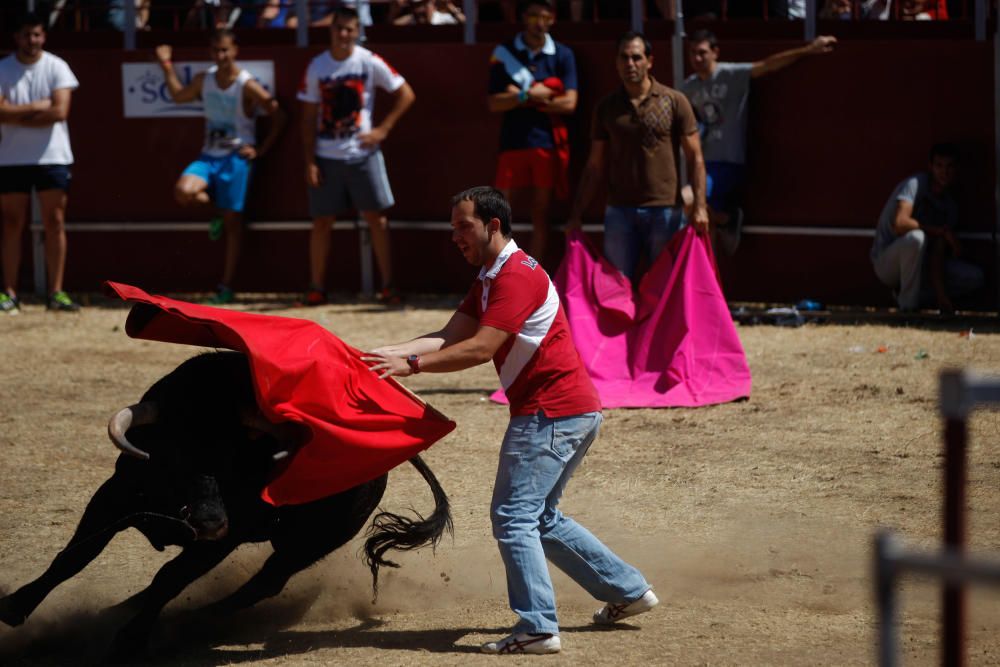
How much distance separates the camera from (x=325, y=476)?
4773 mm

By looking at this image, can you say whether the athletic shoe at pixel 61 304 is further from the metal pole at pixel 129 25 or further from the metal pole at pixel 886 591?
the metal pole at pixel 886 591

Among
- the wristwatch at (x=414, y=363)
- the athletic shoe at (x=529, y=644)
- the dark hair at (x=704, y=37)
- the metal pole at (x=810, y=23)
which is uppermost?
the metal pole at (x=810, y=23)

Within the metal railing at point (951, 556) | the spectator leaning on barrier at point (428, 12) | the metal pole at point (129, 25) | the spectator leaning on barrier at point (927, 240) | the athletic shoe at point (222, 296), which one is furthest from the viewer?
the metal pole at point (129, 25)

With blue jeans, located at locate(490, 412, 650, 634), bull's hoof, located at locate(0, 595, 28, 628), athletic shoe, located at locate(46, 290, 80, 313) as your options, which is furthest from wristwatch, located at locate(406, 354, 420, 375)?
athletic shoe, located at locate(46, 290, 80, 313)

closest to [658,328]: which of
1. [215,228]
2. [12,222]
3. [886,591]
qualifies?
[215,228]

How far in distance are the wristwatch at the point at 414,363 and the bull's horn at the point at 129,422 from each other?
2.73 feet

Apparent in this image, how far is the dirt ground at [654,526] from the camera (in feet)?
16.0

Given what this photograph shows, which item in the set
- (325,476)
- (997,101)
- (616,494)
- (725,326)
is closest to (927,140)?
(997,101)

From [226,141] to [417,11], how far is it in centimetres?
187

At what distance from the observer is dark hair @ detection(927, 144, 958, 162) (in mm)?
10047

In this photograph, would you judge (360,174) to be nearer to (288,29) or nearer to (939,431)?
(288,29)

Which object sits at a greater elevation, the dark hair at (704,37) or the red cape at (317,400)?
the dark hair at (704,37)

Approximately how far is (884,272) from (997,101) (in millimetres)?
1372

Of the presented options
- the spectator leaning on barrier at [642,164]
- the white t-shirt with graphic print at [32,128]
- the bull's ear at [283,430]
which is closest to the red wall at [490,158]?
the white t-shirt with graphic print at [32,128]
